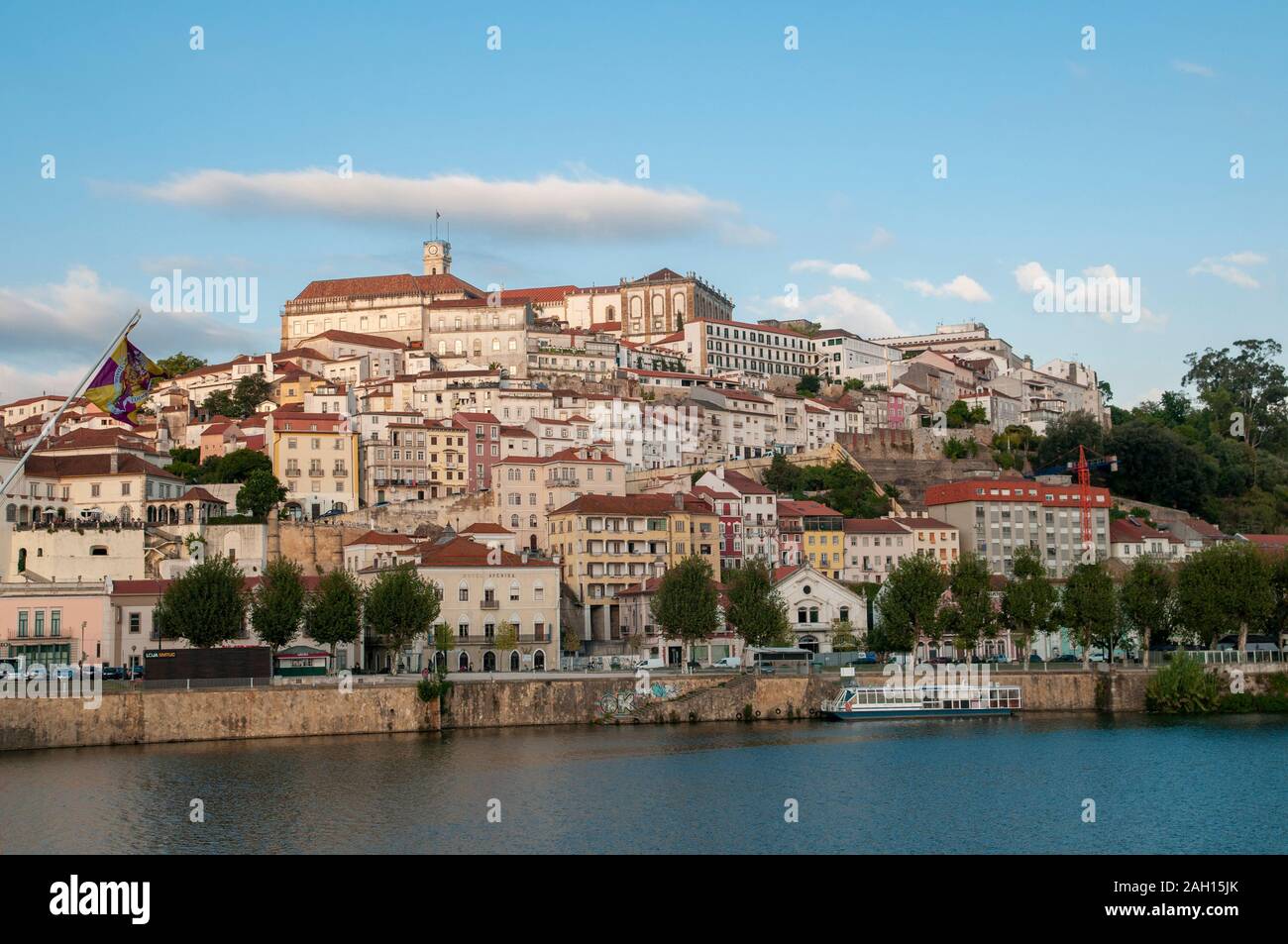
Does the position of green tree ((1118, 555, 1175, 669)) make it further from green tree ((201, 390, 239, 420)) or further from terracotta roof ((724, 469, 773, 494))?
green tree ((201, 390, 239, 420))

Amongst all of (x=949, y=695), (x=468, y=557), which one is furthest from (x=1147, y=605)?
(x=468, y=557)

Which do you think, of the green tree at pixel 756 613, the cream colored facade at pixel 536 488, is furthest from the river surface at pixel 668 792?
the cream colored facade at pixel 536 488

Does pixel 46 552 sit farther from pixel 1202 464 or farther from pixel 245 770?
pixel 1202 464

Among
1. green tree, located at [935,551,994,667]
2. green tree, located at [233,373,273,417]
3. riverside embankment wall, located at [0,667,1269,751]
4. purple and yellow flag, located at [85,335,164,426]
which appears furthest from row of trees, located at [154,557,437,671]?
green tree, located at [233,373,273,417]

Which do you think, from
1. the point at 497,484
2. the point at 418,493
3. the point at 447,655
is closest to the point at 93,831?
the point at 447,655

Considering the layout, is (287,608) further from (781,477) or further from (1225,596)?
(781,477)

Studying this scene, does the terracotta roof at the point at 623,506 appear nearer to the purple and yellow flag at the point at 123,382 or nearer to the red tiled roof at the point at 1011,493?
the red tiled roof at the point at 1011,493
